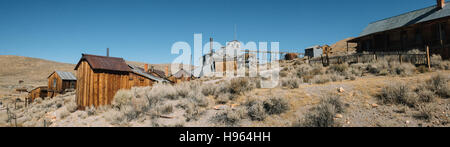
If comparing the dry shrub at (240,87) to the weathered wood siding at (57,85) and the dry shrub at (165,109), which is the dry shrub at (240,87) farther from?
the weathered wood siding at (57,85)

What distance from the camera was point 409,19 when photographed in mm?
20469

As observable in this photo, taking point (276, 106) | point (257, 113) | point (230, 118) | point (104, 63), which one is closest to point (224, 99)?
point (230, 118)

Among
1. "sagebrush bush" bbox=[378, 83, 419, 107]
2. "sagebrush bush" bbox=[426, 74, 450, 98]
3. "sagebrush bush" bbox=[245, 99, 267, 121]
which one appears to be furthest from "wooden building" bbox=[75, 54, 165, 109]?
"sagebrush bush" bbox=[426, 74, 450, 98]

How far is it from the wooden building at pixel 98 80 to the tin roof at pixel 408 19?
25.3 m

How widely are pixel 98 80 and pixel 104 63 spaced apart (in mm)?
1171

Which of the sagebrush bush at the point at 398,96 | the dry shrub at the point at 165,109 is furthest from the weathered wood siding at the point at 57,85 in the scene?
the sagebrush bush at the point at 398,96

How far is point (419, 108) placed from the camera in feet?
18.8

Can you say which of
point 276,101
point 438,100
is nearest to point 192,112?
point 276,101

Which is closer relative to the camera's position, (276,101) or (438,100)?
(438,100)

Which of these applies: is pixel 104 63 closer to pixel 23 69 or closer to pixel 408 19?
pixel 408 19

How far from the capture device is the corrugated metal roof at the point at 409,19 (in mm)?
17797
